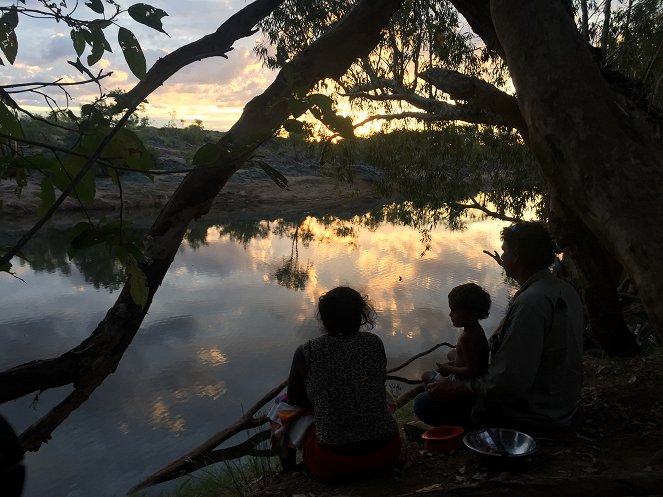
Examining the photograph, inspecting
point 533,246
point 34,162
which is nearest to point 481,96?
point 533,246

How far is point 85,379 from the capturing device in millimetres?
1640

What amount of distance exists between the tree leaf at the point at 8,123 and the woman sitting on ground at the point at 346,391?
1201 mm

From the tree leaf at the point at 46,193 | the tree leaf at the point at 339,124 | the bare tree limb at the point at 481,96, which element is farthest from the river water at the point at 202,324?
the tree leaf at the point at 339,124

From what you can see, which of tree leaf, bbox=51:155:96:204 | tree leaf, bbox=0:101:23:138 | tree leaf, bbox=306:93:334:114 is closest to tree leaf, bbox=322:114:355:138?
tree leaf, bbox=306:93:334:114

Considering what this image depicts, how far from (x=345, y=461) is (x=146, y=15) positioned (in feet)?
5.22

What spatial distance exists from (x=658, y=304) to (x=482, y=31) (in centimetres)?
201

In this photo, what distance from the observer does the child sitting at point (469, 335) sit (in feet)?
6.95

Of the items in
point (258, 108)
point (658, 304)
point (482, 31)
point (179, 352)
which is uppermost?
point (482, 31)

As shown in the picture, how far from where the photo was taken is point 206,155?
73 cm

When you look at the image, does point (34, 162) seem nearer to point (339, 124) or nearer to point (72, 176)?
point (72, 176)

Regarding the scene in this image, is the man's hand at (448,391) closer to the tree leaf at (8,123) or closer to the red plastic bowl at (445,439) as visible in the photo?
the red plastic bowl at (445,439)

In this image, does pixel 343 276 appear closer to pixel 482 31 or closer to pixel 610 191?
pixel 482 31

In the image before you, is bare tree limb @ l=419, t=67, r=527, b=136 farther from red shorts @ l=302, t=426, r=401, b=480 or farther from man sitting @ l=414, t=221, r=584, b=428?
red shorts @ l=302, t=426, r=401, b=480

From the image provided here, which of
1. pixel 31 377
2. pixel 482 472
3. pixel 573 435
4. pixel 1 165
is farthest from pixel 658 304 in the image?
pixel 31 377
